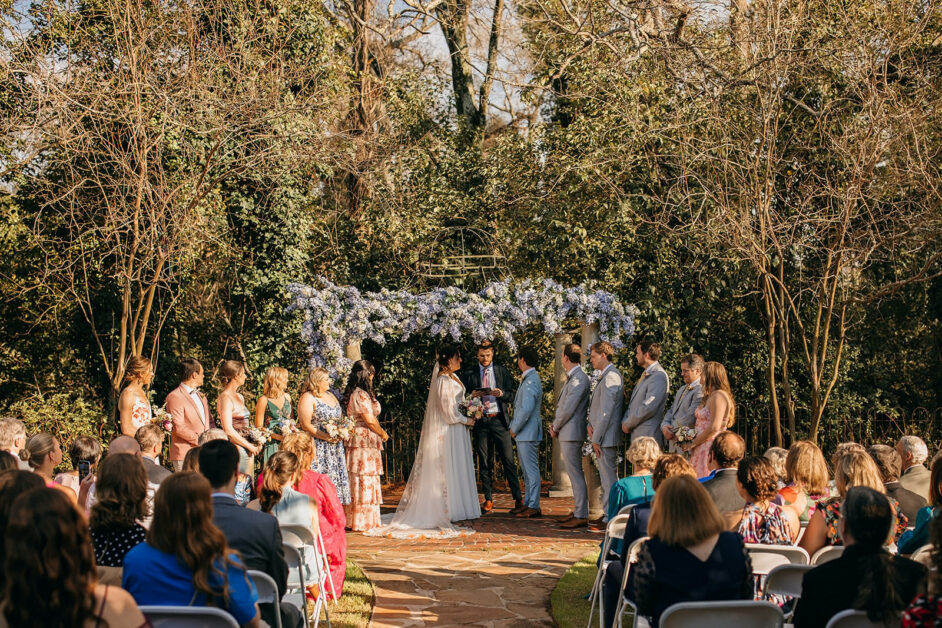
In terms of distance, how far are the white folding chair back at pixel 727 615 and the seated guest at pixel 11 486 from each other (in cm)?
257

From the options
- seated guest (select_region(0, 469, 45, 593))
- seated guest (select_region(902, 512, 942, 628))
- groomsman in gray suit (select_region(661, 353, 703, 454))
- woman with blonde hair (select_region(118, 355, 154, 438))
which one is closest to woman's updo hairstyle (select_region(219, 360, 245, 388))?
woman with blonde hair (select_region(118, 355, 154, 438))

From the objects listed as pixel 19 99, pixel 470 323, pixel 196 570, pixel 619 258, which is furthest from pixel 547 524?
pixel 19 99

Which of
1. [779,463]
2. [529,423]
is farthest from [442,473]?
[779,463]

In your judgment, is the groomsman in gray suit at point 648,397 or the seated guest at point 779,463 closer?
the seated guest at point 779,463

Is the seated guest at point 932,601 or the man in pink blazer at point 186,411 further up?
the man in pink blazer at point 186,411

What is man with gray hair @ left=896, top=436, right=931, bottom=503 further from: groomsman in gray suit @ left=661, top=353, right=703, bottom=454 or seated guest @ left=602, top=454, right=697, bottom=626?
groomsman in gray suit @ left=661, top=353, right=703, bottom=454

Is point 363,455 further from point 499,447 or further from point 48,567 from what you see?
point 48,567

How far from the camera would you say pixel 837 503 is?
491 centimetres

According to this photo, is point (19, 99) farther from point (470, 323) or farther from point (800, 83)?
point (800, 83)

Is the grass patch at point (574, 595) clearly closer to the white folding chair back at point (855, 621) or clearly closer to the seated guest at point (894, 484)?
the seated guest at point (894, 484)

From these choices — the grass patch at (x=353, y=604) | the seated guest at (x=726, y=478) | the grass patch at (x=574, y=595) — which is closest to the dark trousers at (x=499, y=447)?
the grass patch at (x=574, y=595)

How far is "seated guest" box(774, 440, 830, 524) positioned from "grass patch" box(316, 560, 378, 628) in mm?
2899

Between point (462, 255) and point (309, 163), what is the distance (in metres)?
3.00

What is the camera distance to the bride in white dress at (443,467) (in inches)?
393
